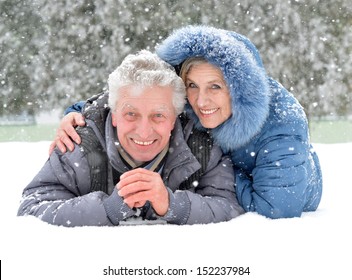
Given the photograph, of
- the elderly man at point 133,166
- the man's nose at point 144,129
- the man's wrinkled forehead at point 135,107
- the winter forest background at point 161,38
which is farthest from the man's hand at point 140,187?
the winter forest background at point 161,38

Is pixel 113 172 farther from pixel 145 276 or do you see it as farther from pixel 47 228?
pixel 145 276

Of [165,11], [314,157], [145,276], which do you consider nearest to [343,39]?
[165,11]

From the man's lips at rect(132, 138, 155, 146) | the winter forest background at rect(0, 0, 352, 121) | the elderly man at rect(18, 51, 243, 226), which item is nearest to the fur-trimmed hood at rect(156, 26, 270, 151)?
the elderly man at rect(18, 51, 243, 226)

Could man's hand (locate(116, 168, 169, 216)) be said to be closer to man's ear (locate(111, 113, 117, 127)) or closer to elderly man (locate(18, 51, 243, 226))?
elderly man (locate(18, 51, 243, 226))

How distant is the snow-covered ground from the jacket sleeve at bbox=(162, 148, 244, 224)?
85 mm

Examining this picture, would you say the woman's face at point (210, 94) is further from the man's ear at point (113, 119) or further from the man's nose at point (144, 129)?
the man's ear at point (113, 119)

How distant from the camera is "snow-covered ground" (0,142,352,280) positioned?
2318mm

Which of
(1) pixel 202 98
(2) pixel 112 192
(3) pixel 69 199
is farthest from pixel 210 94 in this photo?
(3) pixel 69 199

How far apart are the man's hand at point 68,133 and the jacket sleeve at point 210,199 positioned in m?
0.71

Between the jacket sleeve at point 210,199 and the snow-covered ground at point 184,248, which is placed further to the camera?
the jacket sleeve at point 210,199

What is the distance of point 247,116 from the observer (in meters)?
3.23

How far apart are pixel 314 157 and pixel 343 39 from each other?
1069 cm

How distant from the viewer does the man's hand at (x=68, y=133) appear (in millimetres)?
3243

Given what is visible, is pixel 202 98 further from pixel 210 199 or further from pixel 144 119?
pixel 210 199
